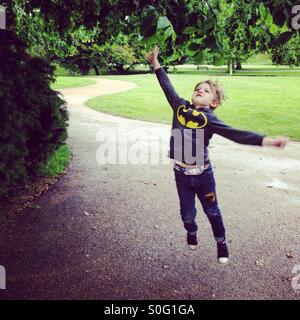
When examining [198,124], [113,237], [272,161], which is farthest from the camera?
[272,161]

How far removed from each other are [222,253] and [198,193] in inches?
34.6

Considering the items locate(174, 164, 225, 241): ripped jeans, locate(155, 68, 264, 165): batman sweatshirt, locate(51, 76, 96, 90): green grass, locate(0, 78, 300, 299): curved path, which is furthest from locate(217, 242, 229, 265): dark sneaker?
locate(51, 76, 96, 90): green grass

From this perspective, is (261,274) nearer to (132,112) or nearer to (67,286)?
(67,286)

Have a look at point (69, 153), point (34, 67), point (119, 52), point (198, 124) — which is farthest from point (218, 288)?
point (119, 52)

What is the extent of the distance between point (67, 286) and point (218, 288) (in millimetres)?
1511

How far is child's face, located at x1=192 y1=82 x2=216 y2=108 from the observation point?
122 inches

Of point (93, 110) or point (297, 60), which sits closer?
point (297, 60)

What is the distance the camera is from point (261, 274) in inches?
149

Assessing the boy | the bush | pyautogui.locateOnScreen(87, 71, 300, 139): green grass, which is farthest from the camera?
pyautogui.locateOnScreen(87, 71, 300, 139): green grass

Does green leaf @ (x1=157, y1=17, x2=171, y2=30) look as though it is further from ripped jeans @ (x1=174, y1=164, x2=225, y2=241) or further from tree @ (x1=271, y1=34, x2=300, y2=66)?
tree @ (x1=271, y1=34, x2=300, y2=66)

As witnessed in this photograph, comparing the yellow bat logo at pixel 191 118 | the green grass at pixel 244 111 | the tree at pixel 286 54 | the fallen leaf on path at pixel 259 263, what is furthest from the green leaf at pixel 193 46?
the green grass at pixel 244 111

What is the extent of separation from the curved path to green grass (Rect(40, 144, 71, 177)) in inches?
9.0
